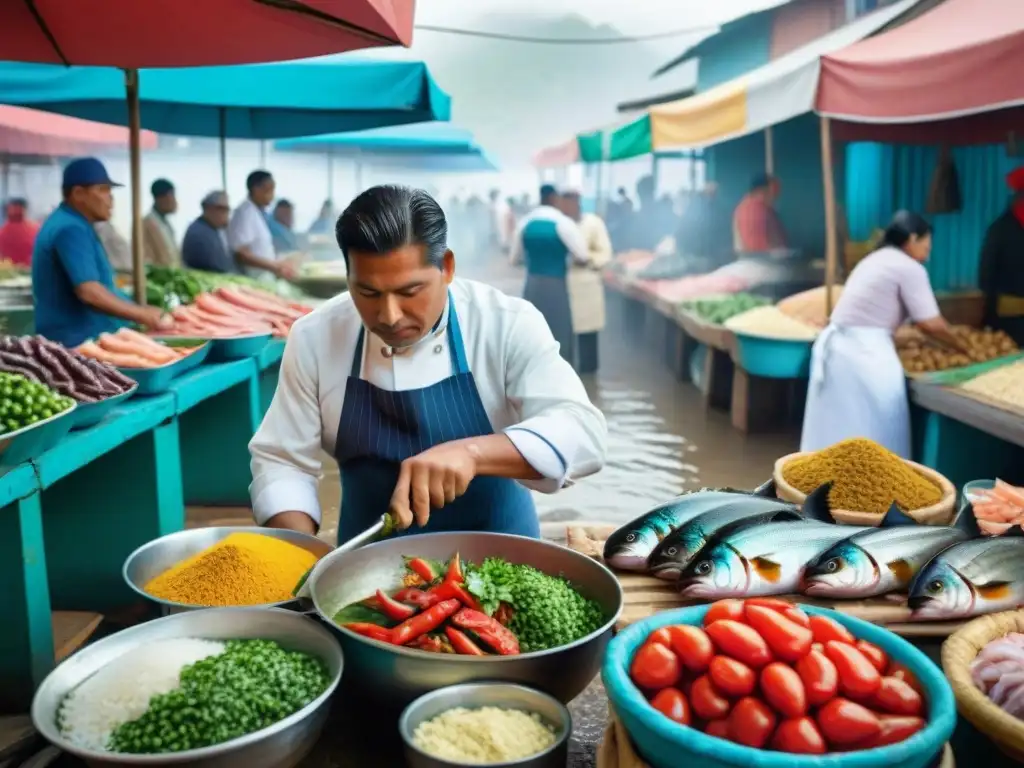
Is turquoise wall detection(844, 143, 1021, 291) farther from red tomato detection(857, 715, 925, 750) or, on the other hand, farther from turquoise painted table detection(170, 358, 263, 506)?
red tomato detection(857, 715, 925, 750)

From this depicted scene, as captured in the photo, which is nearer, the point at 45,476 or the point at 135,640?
the point at 135,640

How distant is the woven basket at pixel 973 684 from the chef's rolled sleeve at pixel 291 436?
133 centimetres

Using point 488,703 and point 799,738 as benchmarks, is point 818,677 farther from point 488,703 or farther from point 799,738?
point 488,703

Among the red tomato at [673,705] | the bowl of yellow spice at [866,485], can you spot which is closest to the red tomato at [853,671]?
the red tomato at [673,705]

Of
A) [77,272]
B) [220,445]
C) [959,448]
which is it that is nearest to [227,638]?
[77,272]

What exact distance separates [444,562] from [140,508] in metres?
1.84

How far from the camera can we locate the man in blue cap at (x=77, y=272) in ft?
13.8

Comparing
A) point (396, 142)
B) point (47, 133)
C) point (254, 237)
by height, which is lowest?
point (254, 237)

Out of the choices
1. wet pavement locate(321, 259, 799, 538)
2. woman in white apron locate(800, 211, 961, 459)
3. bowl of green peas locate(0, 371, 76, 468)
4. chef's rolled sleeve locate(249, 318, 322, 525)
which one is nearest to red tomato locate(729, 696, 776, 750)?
chef's rolled sleeve locate(249, 318, 322, 525)

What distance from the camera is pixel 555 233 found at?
8.23 meters

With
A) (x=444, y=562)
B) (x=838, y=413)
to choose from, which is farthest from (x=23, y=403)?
(x=838, y=413)

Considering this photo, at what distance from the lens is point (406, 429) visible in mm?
2064

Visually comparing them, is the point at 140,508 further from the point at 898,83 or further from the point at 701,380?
the point at 701,380

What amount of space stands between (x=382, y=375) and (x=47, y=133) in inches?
513
